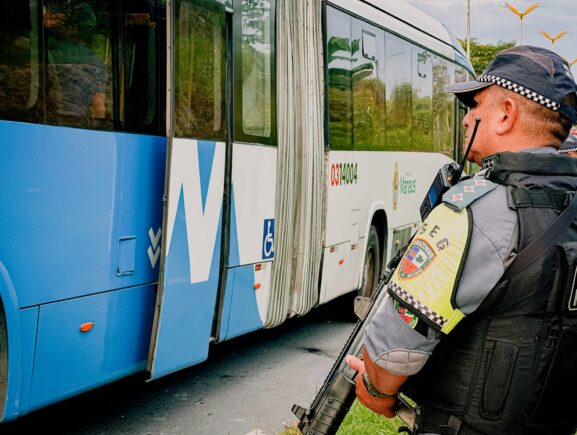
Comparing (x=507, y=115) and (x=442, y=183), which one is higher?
(x=507, y=115)

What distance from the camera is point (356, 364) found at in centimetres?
267

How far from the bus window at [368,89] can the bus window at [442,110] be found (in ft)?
8.07

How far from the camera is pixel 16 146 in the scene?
4.14m

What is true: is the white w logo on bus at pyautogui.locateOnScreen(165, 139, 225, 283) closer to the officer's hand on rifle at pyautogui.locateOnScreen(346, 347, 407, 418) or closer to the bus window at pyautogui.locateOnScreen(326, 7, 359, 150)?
the bus window at pyautogui.locateOnScreen(326, 7, 359, 150)

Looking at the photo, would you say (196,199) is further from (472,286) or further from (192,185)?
(472,286)

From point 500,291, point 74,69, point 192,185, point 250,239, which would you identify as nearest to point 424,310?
point 500,291

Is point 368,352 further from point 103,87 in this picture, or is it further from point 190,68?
point 190,68

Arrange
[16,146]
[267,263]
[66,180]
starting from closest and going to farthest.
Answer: [16,146] < [66,180] < [267,263]

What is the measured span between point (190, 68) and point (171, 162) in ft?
2.33

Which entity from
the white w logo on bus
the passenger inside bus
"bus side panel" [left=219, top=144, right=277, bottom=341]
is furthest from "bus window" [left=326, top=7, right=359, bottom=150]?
the passenger inside bus

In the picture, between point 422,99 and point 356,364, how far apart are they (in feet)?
30.7

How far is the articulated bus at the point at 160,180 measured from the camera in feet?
14.1

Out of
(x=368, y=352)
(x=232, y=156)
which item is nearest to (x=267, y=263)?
(x=232, y=156)

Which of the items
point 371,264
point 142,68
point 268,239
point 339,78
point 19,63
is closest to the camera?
point 19,63
